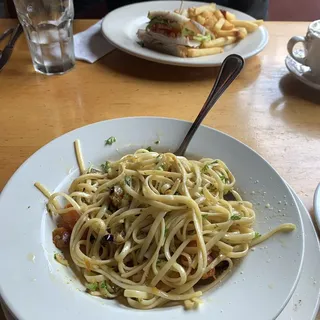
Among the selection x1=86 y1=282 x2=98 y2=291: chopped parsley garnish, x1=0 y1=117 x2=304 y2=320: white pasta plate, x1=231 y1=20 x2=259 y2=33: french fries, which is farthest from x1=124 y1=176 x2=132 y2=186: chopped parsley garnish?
x1=231 y1=20 x2=259 y2=33: french fries

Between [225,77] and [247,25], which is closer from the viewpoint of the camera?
[225,77]

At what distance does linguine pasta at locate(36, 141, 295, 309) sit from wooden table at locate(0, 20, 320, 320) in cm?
20

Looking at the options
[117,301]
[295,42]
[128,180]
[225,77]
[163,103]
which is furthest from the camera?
[295,42]

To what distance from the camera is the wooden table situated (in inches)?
47.7

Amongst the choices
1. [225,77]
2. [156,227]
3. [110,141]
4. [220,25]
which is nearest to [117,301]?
[156,227]

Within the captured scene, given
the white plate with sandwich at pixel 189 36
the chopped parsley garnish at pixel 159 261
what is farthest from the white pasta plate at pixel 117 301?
the white plate with sandwich at pixel 189 36

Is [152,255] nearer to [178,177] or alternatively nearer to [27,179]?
[178,177]

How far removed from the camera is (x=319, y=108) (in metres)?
1.41

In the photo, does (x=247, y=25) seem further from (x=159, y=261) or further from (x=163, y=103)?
(x=159, y=261)

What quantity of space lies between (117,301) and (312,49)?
102 centimetres

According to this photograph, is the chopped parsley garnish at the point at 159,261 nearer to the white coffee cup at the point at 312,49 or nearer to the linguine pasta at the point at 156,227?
the linguine pasta at the point at 156,227

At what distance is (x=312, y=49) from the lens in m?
1.46

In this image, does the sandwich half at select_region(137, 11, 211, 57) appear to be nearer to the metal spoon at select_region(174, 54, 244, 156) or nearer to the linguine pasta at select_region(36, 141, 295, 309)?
the metal spoon at select_region(174, 54, 244, 156)

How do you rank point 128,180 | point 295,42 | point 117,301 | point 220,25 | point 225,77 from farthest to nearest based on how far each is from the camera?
point 220,25
point 295,42
point 225,77
point 128,180
point 117,301
